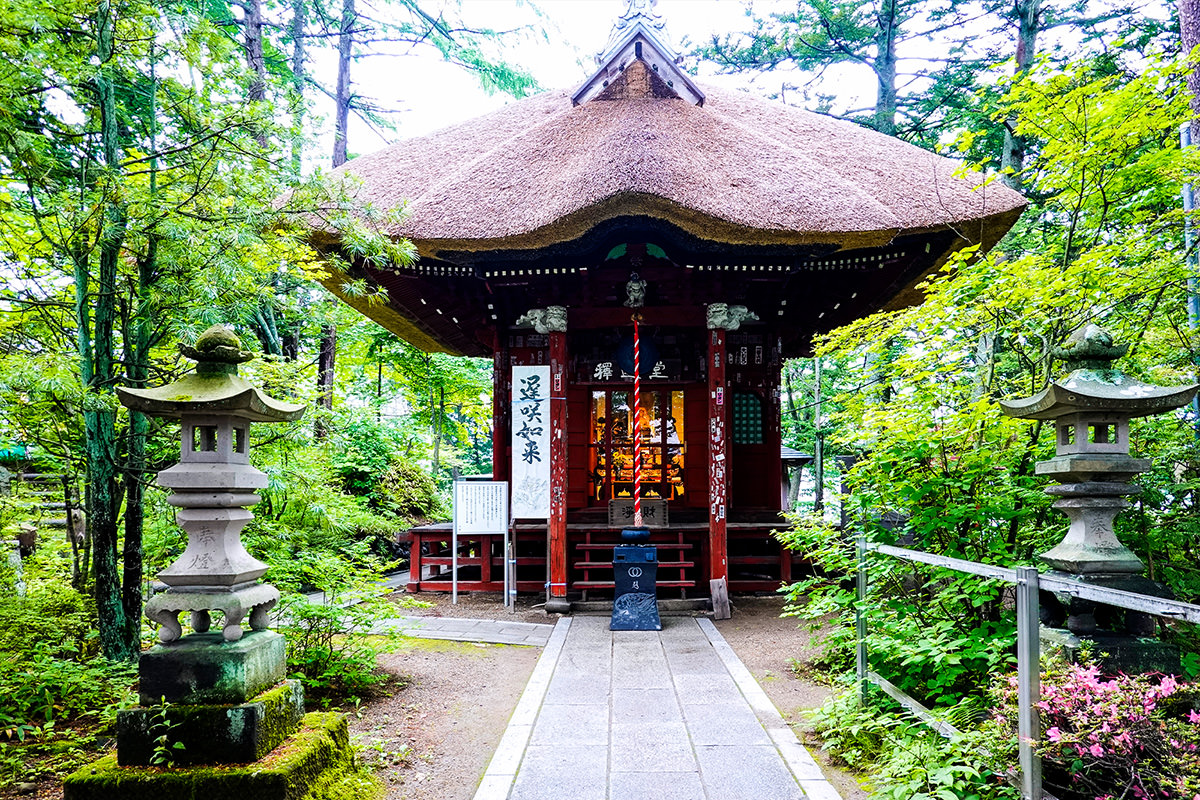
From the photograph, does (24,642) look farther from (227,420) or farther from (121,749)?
(227,420)

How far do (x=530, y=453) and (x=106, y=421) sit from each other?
13.7 feet

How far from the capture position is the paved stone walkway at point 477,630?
20.4ft

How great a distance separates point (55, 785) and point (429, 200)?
5.85 m

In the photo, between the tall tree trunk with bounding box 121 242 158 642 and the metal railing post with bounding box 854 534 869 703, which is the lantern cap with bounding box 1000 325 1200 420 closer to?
the metal railing post with bounding box 854 534 869 703

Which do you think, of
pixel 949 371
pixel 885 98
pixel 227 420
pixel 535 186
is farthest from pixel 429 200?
pixel 885 98

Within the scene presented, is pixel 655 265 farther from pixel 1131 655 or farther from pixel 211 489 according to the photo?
pixel 1131 655

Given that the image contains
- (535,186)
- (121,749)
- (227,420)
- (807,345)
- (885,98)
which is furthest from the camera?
(885,98)

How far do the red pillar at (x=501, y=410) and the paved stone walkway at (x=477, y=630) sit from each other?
8.59 ft

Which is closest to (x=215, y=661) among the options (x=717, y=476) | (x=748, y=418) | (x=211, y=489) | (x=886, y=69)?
(x=211, y=489)

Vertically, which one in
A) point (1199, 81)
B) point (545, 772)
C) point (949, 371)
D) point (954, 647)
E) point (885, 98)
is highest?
point (885, 98)

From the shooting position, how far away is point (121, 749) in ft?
8.24

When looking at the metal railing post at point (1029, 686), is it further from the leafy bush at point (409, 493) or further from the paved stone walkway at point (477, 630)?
the leafy bush at point (409, 493)

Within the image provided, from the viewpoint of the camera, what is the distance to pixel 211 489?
9.20 feet

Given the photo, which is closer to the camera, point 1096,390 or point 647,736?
point 1096,390
